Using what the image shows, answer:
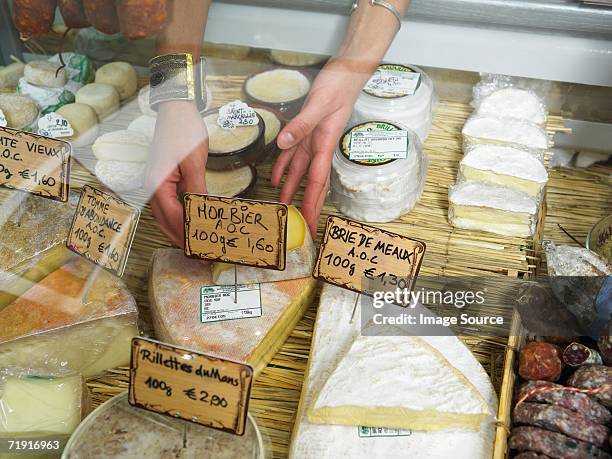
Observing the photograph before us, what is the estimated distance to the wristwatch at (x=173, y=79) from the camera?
1.81 meters

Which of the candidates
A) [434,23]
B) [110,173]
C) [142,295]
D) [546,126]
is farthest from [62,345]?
[546,126]

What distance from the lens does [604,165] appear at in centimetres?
211

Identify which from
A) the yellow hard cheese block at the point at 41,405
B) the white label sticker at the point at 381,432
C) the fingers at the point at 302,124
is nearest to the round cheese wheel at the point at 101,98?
the fingers at the point at 302,124

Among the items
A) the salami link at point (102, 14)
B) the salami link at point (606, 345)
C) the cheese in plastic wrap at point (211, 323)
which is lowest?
the cheese in plastic wrap at point (211, 323)

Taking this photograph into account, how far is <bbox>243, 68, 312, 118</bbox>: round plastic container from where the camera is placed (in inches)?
83.7

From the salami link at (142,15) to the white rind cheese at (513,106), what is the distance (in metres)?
1.03

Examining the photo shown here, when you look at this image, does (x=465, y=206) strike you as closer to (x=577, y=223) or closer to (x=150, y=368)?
(x=577, y=223)

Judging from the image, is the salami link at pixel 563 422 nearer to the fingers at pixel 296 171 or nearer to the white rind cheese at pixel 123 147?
the fingers at pixel 296 171

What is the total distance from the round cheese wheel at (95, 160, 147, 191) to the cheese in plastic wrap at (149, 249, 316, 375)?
0.28 m

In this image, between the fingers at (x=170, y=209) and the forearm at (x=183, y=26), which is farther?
the forearm at (x=183, y=26)

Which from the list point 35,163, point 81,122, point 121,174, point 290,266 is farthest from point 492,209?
point 81,122

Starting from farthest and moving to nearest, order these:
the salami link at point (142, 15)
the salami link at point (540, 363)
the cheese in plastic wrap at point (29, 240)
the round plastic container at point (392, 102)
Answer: the round plastic container at point (392, 102)
the salami link at point (142, 15)
the cheese in plastic wrap at point (29, 240)
the salami link at point (540, 363)

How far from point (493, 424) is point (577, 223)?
84cm

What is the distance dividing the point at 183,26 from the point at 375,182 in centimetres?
73
